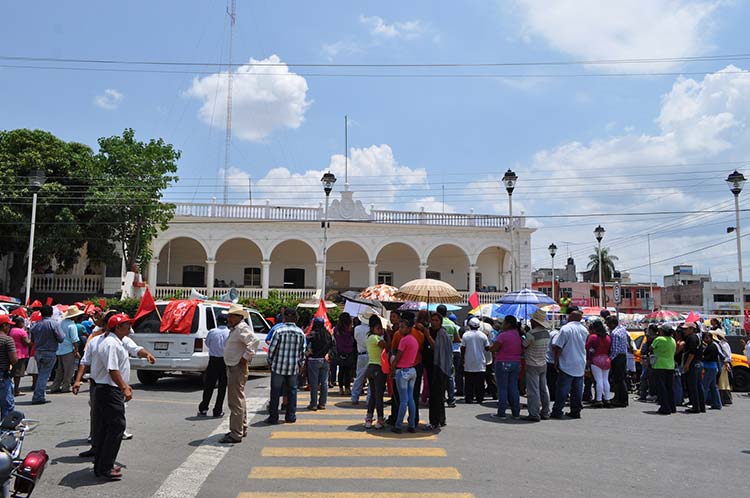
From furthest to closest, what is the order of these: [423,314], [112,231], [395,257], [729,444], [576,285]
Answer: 1. [576,285]
2. [395,257]
3. [112,231]
4. [423,314]
5. [729,444]

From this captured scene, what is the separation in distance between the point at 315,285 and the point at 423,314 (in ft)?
86.2

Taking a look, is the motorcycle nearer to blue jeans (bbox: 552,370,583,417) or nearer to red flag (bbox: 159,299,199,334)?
red flag (bbox: 159,299,199,334)

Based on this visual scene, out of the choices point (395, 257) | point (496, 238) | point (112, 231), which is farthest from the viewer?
point (395, 257)

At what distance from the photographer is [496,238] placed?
33.4m

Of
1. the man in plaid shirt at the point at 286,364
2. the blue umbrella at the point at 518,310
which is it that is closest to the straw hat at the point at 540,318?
the man in plaid shirt at the point at 286,364

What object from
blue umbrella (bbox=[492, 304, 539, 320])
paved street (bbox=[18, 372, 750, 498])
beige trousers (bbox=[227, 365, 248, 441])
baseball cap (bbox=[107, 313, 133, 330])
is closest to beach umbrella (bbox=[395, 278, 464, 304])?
blue umbrella (bbox=[492, 304, 539, 320])

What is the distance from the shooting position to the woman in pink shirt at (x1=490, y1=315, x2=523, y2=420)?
9.62m

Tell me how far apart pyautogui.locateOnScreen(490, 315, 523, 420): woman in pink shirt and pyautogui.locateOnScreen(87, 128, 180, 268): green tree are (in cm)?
2141

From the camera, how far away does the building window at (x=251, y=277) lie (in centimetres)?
3475

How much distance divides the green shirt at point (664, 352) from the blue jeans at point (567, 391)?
6.14 feet

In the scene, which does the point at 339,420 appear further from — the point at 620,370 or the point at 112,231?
the point at 112,231

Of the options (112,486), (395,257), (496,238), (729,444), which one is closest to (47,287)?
(395,257)

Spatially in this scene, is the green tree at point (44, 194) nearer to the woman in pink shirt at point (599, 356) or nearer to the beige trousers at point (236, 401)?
the beige trousers at point (236, 401)

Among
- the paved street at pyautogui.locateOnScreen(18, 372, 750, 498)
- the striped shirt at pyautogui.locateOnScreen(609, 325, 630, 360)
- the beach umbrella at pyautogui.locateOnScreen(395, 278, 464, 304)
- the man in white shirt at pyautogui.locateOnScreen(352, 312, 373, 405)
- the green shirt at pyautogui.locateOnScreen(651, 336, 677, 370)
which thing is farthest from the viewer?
the beach umbrella at pyautogui.locateOnScreen(395, 278, 464, 304)
